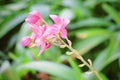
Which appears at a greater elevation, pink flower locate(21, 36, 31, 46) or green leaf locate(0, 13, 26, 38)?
pink flower locate(21, 36, 31, 46)

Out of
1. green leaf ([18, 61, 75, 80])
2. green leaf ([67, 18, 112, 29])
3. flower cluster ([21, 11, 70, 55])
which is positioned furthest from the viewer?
green leaf ([67, 18, 112, 29])

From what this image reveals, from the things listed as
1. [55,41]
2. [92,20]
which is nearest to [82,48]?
[92,20]

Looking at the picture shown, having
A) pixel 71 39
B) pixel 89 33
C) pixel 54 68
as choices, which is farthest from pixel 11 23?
pixel 54 68

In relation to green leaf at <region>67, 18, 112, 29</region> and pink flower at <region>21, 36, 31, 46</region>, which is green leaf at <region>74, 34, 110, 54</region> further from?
pink flower at <region>21, 36, 31, 46</region>

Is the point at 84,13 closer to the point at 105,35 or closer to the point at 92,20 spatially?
the point at 92,20

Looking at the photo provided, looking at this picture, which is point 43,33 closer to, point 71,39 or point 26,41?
point 26,41

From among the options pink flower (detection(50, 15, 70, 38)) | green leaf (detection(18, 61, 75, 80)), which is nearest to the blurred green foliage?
green leaf (detection(18, 61, 75, 80))

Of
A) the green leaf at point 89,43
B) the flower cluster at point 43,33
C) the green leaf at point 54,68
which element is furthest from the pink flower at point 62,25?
the green leaf at point 89,43
